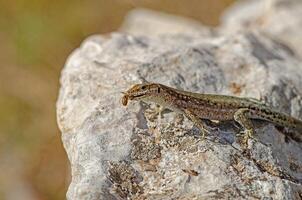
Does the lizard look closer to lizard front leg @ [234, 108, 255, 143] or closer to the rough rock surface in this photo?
lizard front leg @ [234, 108, 255, 143]

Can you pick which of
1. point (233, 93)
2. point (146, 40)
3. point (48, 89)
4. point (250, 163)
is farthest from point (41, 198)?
point (250, 163)

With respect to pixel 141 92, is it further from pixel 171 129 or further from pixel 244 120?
pixel 244 120

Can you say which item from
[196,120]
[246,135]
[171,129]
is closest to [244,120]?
[246,135]

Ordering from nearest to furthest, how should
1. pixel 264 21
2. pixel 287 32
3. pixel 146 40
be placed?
pixel 146 40, pixel 287 32, pixel 264 21

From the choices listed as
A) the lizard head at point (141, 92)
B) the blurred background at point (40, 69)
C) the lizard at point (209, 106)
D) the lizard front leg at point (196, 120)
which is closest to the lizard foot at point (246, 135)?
the lizard at point (209, 106)

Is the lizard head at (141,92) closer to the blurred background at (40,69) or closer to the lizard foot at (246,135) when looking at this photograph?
the lizard foot at (246,135)

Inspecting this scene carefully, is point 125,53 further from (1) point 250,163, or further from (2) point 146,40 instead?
(1) point 250,163
